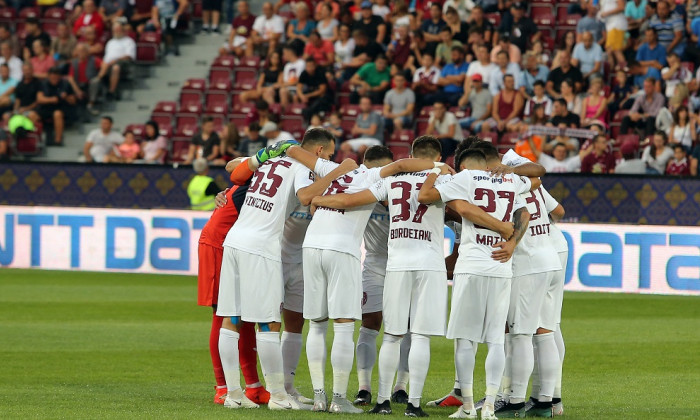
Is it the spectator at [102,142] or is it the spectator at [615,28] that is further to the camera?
the spectator at [102,142]

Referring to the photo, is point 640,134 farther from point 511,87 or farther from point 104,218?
point 104,218

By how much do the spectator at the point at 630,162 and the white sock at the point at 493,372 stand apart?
437 inches

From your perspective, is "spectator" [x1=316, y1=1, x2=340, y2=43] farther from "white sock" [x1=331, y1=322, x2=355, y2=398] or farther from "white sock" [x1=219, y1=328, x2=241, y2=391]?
"white sock" [x1=331, y1=322, x2=355, y2=398]

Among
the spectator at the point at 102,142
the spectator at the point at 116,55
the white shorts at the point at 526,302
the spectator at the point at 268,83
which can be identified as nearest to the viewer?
the white shorts at the point at 526,302

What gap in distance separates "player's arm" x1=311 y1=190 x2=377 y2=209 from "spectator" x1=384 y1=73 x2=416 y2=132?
1319 centimetres

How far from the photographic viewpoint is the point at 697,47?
21.6 metres

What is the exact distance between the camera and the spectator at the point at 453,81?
22.5 meters

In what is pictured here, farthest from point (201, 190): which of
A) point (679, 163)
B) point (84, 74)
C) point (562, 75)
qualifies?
point (679, 163)

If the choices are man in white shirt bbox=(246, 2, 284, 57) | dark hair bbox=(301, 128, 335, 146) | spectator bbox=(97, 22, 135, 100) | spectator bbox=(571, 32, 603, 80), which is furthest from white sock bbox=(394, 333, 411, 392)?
spectator bbox=(97, 22, 135, 100)

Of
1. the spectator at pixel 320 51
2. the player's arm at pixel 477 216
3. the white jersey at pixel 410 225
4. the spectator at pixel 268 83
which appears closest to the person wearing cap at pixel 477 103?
the spectator at pixel 320 51

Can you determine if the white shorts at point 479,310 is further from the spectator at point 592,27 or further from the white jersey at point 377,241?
the spectator at point 592,27

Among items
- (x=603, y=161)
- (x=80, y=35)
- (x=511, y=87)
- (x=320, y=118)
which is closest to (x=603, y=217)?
(x=603, y=161)

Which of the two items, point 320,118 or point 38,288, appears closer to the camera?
point 38,288

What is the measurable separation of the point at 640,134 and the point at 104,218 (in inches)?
368
